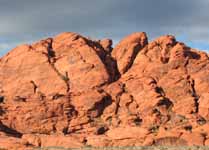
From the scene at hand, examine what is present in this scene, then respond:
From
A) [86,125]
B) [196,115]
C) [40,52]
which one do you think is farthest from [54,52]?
[196,115]

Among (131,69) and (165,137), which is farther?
(131,69)

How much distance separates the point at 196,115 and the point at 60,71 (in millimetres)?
21226

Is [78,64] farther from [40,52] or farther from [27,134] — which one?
[27,134]

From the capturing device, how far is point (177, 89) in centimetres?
8200

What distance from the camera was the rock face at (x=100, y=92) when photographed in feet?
248

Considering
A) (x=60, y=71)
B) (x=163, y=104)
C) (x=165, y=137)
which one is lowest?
(x=165, y=137)

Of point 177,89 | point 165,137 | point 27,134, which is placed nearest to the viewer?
point 165,137

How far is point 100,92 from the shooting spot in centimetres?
8131

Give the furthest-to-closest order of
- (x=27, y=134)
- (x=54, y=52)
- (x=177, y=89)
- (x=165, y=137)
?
(x=54, y=52) < (x=177, y=89) < (x=27, y=134) < (x=165, y=137)

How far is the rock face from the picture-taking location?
75688 mm

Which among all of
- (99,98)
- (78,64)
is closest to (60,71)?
(78,64)

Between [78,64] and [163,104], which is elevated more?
[78,64]

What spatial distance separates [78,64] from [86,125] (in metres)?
10.6

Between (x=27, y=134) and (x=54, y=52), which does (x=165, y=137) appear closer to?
(x=27, y=134)
